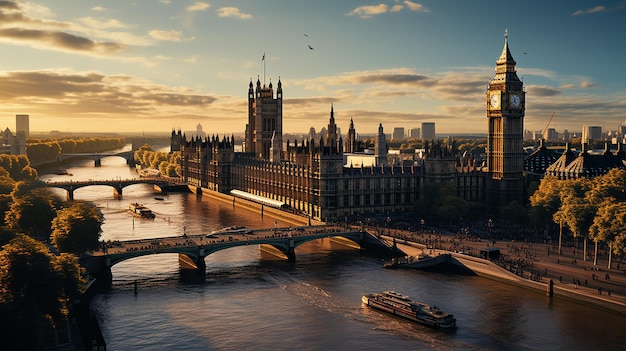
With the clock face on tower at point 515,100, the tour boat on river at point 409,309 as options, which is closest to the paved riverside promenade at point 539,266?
the tour boat on river at point 409,309

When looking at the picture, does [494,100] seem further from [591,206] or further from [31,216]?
[31,216]

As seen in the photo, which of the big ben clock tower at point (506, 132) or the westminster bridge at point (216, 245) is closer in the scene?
the westminster bridge at point (216, 245)

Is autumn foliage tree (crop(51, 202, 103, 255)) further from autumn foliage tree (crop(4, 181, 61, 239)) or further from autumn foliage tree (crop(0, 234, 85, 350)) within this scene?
autumn foliage tree (crop(0, 234, 85, 350))

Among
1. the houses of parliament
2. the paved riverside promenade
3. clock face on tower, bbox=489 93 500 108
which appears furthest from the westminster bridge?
clock face on tower, bbox=489 93 500 108

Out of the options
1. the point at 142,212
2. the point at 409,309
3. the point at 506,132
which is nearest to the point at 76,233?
the point at 409,309

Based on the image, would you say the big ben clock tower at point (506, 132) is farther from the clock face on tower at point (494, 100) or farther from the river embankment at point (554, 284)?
the river embankment at point (554, 284)
